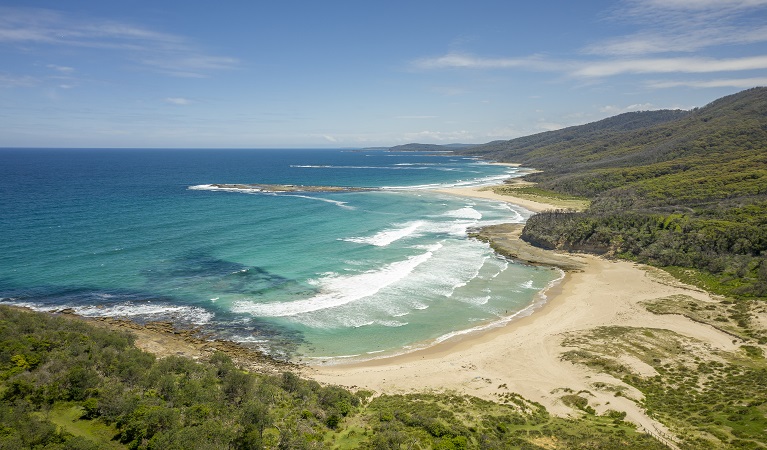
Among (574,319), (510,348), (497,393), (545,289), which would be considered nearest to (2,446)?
(497,393)

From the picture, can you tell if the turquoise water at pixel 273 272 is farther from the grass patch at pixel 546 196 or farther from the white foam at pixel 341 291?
the grass patch at pixel 546 196

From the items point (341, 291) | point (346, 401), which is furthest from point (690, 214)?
point (346, 401)

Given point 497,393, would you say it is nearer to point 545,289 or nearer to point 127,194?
point 545,289

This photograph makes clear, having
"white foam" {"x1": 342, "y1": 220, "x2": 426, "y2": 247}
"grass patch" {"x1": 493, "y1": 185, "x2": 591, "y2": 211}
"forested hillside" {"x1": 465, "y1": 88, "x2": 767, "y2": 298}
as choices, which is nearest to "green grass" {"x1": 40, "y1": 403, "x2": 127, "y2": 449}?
"white foam" {"x1": 342, "y1": 220, "x2": 426, "y2": 247}

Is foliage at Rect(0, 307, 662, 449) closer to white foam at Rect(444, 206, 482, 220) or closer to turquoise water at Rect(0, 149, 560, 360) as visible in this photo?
turquoise water at Rect(0, 149, 560, 360)

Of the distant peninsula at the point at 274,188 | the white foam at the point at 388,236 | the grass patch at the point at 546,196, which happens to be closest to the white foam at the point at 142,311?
the white foam at the point at 388,236

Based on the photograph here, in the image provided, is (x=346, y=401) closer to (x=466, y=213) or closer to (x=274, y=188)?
(x=466, y=213)

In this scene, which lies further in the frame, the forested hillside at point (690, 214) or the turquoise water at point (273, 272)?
the forested hillside at point (690, 214)

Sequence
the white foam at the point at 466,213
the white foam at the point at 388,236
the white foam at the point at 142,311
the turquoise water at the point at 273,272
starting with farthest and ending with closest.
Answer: the white foam at the point at 466,213 < the white foam at the point at 388,236 < the turquoise water at the point at 273,272 < the white foam at the point at 142,311
